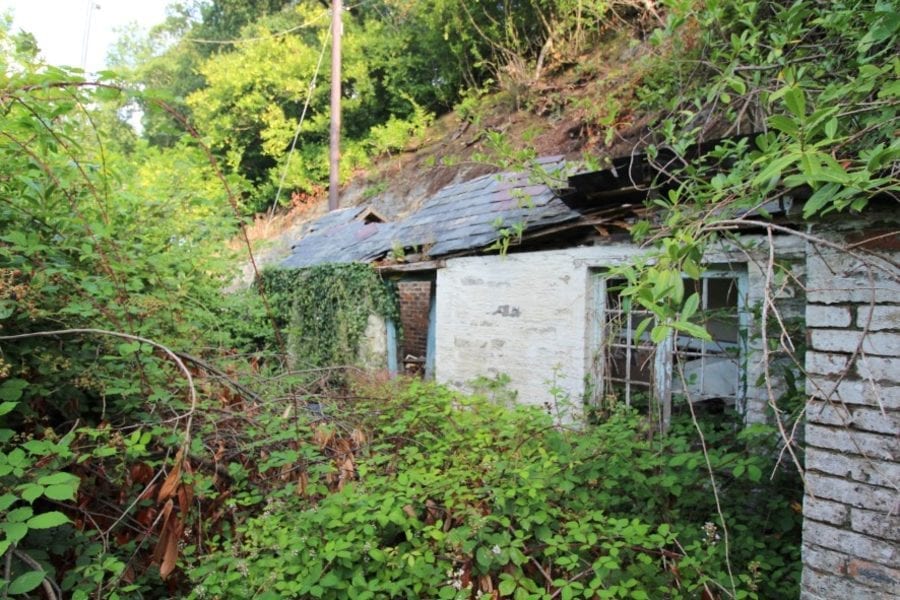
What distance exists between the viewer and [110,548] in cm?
284

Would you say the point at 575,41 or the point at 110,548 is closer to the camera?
the point at 110,548

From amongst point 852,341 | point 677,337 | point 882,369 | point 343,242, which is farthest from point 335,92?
point 882,369

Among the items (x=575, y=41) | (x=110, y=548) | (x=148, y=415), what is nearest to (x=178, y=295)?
(x=148, y=415)

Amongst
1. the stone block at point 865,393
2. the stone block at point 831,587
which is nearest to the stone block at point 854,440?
the stone block at point 865,393

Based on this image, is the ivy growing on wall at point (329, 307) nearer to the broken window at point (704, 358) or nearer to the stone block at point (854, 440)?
the broken window at point (704, 358)

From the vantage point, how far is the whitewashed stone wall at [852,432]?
2107mm

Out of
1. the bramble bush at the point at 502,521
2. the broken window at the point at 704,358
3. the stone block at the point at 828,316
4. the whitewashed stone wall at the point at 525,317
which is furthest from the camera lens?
the whitewashed stone wall at the point at 525,317

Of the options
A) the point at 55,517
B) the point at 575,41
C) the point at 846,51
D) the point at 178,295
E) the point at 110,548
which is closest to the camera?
the point at 55,517

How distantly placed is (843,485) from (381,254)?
6617mm

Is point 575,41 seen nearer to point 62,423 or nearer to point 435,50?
point 435,50

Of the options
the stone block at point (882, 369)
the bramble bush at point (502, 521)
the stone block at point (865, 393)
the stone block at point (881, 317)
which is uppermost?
the stone block at point (881, 317)

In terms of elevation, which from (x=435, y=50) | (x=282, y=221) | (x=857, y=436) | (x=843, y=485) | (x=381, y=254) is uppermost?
(x=435, y=50)

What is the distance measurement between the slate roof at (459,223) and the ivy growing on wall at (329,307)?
28 cm

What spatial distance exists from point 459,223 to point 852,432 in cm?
546
